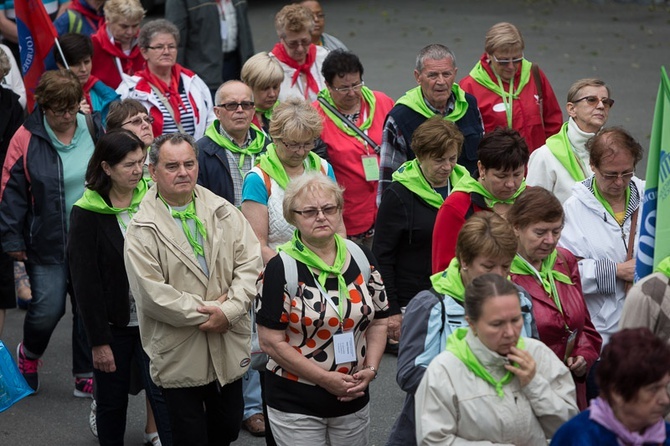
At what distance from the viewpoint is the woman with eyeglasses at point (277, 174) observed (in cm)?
632

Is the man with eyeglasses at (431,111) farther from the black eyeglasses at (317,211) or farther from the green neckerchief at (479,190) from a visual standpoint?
the black eyeglasses at (317,211)

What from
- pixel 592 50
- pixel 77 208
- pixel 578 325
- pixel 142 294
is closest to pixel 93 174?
pixel 77 208

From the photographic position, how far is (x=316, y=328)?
4.95 meters

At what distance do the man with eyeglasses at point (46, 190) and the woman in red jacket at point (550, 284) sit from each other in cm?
316

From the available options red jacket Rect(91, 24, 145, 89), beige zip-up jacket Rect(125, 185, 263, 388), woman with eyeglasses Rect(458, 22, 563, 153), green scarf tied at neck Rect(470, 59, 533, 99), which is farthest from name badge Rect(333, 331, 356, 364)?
red jacket Rect(91, 24, 145, 89)

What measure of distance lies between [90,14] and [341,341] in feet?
20.2

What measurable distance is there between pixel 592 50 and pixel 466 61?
92.6 inches

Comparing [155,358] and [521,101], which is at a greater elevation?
[521,101]

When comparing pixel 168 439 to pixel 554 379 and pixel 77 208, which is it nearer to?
pixel 77 208

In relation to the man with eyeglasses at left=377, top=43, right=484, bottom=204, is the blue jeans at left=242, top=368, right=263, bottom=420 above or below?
below

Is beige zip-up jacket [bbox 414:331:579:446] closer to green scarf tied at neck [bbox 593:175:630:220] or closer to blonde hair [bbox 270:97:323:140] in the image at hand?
green scarf tied at neck [bbox 593:175:630:220]

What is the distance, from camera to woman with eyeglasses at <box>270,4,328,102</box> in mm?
8805

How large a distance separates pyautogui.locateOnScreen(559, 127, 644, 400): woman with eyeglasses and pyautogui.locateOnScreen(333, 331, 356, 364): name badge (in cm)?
138

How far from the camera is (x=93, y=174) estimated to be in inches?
235
